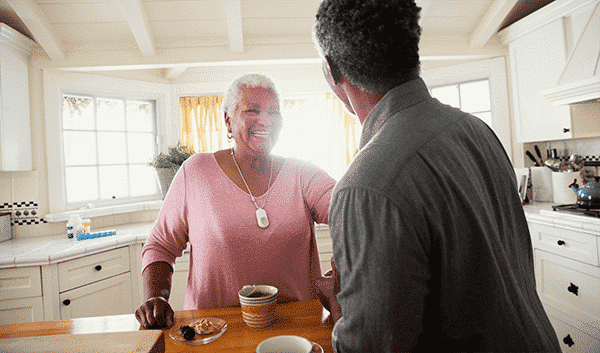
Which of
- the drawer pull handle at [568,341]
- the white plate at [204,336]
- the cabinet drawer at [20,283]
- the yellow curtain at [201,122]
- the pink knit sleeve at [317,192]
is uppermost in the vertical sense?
the yellow curtain at [201,122]

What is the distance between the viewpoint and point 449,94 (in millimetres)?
3590

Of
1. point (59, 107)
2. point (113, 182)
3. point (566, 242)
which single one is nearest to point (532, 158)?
point (566, 242)

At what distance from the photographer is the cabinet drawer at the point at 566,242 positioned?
2065mm

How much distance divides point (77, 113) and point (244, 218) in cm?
276

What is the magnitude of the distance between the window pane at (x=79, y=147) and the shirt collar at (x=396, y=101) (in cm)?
333

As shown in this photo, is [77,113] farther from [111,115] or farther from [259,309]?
[259,309]

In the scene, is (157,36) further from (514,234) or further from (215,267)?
(514,234)

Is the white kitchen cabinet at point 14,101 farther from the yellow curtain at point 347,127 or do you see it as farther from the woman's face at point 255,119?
the yellow curtain at point 347,127

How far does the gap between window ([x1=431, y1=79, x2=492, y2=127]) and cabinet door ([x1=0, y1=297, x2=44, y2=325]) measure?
3745 millimetres

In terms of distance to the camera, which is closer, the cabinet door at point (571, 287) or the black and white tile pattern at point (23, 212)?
the cabinet door at point (571, 287)

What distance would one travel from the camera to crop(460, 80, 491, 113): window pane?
11.2 ft

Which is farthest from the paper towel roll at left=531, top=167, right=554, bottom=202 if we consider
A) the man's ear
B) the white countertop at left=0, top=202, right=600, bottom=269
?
the man's ear

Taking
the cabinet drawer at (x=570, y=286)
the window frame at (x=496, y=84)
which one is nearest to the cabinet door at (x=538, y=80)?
the window frame at (x=496, y=84)

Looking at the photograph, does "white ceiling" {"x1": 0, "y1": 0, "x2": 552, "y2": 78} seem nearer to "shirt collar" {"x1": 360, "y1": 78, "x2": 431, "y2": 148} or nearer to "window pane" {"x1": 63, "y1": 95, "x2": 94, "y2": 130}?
"window pane" {"x1": 63, "y1": 95, "x2": 94, "y2": 130}
